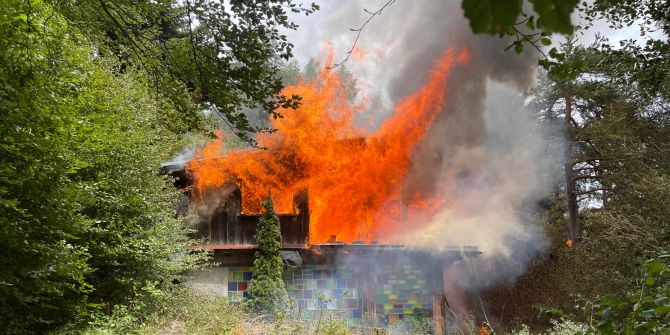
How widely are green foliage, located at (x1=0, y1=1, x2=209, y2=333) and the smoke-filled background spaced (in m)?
10.8

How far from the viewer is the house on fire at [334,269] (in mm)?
18031

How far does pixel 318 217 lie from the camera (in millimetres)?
19781

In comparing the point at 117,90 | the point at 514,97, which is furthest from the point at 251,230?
the point at 514,97

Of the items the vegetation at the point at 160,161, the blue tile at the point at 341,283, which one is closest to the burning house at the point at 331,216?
the blue tile at the point at 341,283

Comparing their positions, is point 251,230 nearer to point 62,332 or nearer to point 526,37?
point 62,332

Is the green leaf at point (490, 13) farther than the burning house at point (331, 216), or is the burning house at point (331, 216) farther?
the burning house at point (331, 216)

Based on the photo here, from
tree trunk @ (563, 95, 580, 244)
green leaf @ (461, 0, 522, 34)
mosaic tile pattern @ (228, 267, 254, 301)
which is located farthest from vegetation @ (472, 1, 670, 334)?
mosaic tile pattern @ (228, 267, 254, 301)

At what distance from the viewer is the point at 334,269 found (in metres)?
18.5

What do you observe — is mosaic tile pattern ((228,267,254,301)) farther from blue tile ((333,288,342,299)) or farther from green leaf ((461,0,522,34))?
green leaf ((461,0,522,34))

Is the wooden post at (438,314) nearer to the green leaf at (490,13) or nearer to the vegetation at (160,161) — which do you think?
the vegetation at (160,161)

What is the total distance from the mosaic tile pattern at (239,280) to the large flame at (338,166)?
250 cm

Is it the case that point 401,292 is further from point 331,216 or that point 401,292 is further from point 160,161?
point 160,161

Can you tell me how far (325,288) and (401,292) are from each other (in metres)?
3.02

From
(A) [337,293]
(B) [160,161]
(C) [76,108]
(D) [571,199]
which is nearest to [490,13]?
(C) [76,108]
